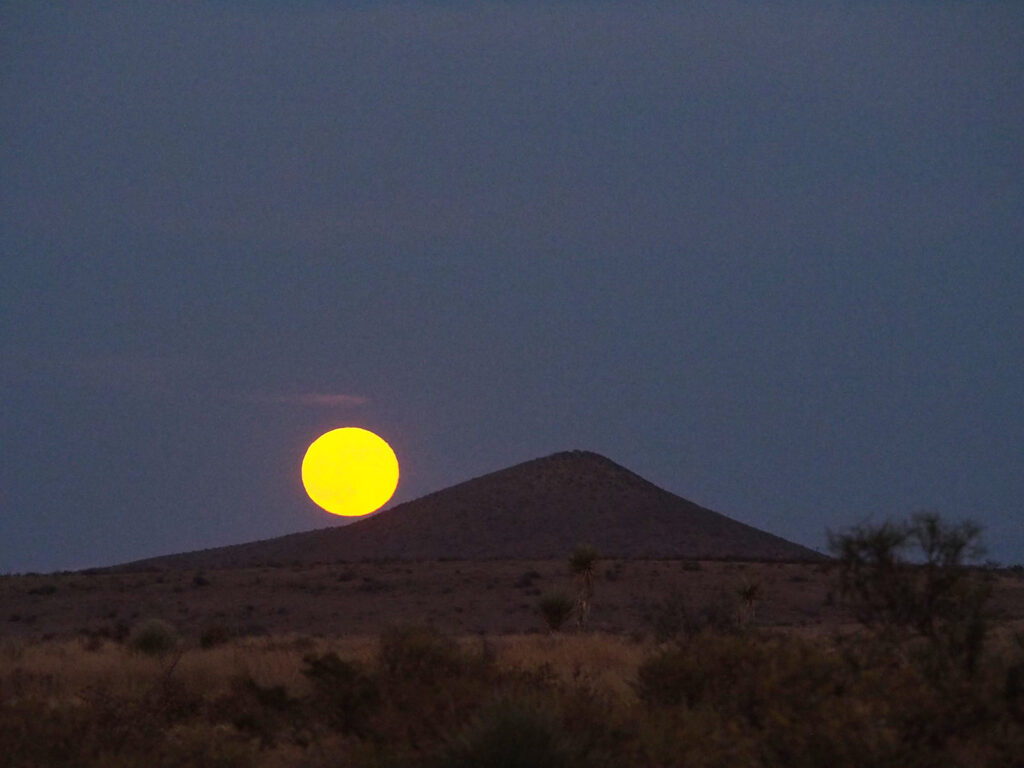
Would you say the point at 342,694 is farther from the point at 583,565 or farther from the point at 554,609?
the point at 583,565

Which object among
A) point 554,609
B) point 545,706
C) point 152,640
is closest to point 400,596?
point 554,609

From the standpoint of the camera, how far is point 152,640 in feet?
90.1

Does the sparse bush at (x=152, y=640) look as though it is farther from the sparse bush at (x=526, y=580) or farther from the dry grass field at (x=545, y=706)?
the sparse bush at (x=526, y=580)

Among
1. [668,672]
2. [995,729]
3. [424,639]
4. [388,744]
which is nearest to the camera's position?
[995,729]

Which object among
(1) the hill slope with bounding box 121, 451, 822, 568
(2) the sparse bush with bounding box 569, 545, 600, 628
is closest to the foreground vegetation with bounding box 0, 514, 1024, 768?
(2) the sparse bush with bounding box 569, 545, 600, 628

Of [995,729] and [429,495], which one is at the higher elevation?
[429,495]

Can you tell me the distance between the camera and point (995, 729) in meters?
10.1

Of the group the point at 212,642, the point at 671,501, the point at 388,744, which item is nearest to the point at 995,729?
the point at 388,744

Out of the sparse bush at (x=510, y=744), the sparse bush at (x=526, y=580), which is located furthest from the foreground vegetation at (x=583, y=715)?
the sparse bush at (x=526, y=580)

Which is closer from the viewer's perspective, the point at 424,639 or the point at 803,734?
the point at 803,734

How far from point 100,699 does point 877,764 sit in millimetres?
9432

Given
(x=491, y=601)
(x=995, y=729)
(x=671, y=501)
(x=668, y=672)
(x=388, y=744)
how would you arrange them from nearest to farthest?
(x=995, y=729) → (x=388, y=744) → (x=668, y=672) → (x=491, y=601) → (x=671, y=501)

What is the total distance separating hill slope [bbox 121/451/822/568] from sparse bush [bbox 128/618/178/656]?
184ft

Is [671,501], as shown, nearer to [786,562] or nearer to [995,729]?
[786,562]
